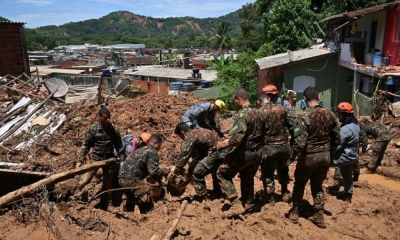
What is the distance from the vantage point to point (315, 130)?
472 cm

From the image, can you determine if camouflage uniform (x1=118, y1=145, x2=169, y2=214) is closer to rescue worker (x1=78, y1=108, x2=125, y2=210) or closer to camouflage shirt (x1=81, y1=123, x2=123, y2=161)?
rescue worker (x1=78, y1=108, x2=125, y2=210)

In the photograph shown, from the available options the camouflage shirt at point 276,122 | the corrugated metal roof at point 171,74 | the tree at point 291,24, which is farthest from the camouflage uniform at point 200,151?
the corrugated metal roof at point 171,74

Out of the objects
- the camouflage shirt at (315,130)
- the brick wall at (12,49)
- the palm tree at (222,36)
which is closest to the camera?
the camouflage shirt at (315,130)

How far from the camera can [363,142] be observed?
675cm

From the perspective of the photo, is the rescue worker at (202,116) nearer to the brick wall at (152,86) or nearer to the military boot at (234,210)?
the military boot at (234,210)

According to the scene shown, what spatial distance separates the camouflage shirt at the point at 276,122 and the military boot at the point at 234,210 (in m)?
1.05

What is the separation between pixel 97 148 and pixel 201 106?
234cm

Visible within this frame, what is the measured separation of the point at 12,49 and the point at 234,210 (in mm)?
14957

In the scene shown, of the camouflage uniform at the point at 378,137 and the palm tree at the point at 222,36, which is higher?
the palm tree at the point at 222,36

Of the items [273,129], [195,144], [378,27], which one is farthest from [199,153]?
[378,27]

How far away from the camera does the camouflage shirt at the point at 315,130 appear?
4.70m

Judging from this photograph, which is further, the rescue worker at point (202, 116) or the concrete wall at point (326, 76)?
the concrete wall at point (326, 76)

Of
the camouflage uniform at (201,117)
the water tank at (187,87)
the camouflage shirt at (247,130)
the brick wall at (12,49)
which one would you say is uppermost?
the brick wall at (12,49)

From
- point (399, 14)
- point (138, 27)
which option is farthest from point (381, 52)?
point (138, 27)
